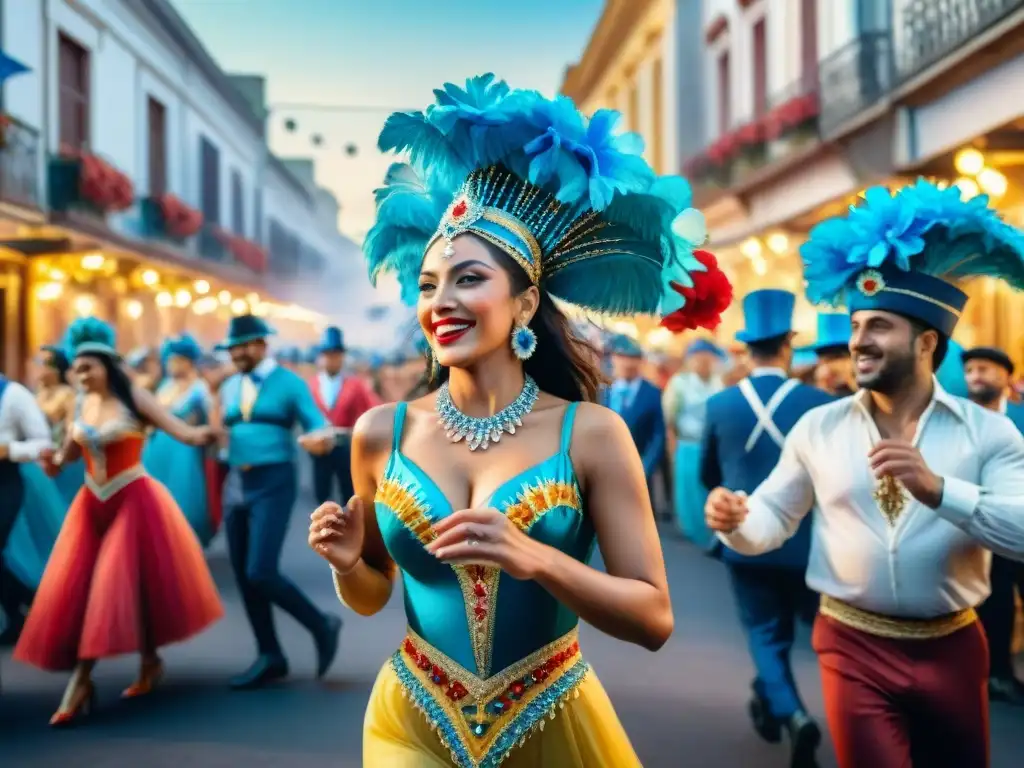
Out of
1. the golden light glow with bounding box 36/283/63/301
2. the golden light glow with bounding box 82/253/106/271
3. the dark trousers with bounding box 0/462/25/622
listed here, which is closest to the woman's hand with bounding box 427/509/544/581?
the dark trousers with bounding box 0/462/25/622

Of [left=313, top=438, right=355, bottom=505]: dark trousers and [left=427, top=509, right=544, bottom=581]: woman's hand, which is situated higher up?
[left=427, top=509, right=544, bottom=581]: woman's hand

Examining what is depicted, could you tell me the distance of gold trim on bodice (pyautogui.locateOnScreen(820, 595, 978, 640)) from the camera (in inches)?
127

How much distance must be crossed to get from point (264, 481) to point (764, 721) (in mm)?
2981

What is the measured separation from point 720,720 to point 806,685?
86 cm

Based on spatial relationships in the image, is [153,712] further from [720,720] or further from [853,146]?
[853,146]

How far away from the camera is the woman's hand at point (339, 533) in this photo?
249 cm

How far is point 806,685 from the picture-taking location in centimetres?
630

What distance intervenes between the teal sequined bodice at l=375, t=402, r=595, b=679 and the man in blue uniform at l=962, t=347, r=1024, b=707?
13.3 ft

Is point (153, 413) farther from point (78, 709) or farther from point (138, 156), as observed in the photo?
point (138, 156)

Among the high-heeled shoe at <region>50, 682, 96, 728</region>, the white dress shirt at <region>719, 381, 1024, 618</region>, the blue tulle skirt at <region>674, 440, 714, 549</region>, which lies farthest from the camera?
the blue tulle skirt at <region>674, 440, 714, 549</region>

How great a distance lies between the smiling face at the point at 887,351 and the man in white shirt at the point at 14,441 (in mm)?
4829

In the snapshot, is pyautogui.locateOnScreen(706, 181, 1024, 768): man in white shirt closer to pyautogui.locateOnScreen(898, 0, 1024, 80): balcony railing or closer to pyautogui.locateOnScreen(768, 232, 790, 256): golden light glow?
pyautogui.locateOnScreen(898, 0, 1024, 80): balcony railing

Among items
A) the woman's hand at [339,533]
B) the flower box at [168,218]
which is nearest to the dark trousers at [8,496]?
the woman's hand at [339,533]

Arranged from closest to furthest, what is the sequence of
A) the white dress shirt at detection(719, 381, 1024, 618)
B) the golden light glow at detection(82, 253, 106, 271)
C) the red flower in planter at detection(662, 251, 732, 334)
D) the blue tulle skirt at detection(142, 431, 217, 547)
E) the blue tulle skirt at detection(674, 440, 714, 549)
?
the red flower in planter at detection(662, 251, 732, 334), the white dress shirt at detection(719, 381, 1024, 618), the blue tulle skirt at detection(142, 431, 217, 547), the blue tulle skirt at detection(674, 440, 714, 549), the golden light glow at detection(82, 253, 106, 271)
